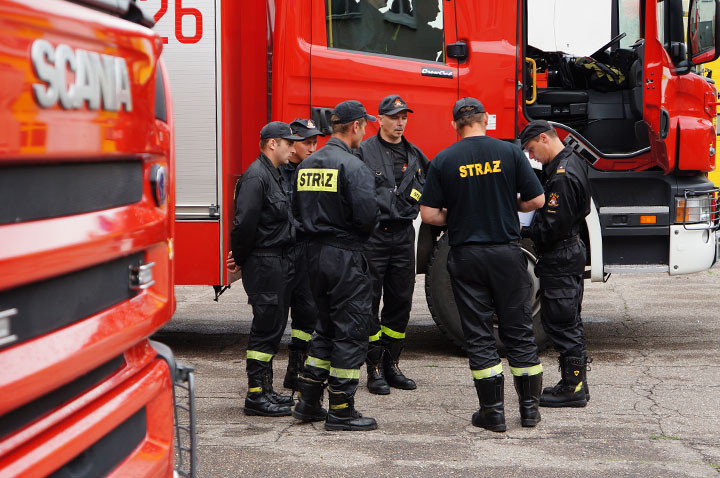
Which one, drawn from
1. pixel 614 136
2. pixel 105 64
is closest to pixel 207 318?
pixel 614 136

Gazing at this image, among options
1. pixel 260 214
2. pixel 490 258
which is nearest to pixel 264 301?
pixel 260 214

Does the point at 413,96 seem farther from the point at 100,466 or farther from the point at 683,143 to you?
the point at 100,466

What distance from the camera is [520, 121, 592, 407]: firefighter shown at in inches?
207

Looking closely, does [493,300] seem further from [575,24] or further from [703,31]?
[575,24]

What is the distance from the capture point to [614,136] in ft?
22.9

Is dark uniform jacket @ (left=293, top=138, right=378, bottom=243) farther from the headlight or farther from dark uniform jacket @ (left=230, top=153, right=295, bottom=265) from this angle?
the headlight

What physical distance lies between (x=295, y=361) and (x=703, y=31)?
369 cm

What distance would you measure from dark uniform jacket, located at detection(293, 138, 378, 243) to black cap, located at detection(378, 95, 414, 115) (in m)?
0.84

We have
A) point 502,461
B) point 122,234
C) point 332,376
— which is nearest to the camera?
point 122,234

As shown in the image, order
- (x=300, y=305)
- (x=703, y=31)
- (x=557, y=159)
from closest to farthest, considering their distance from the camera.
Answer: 1. (x=557, y=159)
2. (x=300, y=305)
3. (x=703, y=31)

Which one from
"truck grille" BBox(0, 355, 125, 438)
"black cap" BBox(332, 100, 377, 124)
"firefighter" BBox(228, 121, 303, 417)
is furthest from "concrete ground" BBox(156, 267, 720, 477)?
"truck grille" BBox(0, 355, 125, 438)

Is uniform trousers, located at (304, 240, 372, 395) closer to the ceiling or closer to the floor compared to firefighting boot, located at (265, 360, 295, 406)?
closer to the ceiling

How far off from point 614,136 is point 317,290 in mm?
3249

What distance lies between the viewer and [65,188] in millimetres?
1855
